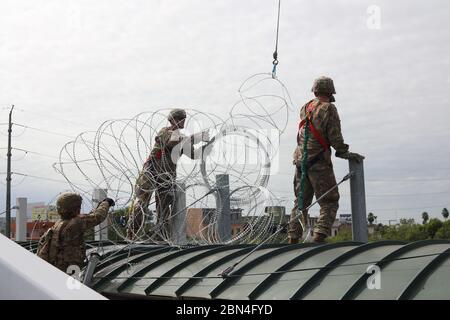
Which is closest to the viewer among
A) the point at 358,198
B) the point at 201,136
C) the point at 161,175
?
the point at 358,198

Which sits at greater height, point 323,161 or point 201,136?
point 201,136

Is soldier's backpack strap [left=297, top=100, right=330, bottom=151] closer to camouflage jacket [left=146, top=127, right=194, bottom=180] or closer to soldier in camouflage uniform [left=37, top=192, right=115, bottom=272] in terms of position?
camouflage jacket [left=146, top=127, right=194, bottom=180]

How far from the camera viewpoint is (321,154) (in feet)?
21.4

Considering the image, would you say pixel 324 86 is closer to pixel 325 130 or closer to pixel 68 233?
pixel 325 130

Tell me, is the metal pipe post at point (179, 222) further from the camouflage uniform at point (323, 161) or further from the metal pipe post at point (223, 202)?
the camouflage uniform at point (323, 161)

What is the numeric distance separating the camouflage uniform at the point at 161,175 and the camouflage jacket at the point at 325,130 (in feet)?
5.34

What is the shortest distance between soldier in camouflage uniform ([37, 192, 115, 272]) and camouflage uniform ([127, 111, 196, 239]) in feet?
3.51

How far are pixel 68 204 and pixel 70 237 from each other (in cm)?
35

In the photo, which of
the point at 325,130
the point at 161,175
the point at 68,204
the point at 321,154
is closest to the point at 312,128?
the point at 325,130

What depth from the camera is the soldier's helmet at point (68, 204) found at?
6309mm

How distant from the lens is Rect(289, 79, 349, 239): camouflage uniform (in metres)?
6.38

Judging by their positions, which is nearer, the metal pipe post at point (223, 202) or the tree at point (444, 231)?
the metal pipe post at point (223, 202)

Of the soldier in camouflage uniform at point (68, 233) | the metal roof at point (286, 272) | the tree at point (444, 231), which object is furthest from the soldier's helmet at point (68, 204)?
the tree at point (444, 231)
